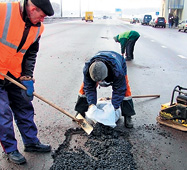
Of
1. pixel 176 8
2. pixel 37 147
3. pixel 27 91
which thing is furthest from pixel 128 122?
pixel 176 8

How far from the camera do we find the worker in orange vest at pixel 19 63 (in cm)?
248

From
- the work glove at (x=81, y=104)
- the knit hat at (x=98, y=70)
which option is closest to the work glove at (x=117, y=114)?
the work glove at (x=81, y=104)

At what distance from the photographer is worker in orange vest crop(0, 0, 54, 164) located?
248cm

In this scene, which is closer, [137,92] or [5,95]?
[5,95]

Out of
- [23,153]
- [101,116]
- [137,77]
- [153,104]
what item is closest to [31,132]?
[23,153]

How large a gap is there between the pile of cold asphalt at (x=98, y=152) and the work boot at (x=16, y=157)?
1.21 feet

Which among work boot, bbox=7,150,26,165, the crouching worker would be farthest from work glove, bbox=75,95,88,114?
work boot, bbox=7,150,26,165

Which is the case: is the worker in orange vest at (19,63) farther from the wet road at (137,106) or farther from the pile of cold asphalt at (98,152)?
the pile of cold asphalt at (98,152)

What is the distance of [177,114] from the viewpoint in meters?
3.62

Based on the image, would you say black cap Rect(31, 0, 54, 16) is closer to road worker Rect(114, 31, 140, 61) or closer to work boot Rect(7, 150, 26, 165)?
work boot Rect(7, 150, 26, 165)

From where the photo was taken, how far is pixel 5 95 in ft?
9.03

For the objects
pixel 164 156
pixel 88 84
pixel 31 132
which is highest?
pixel 88 84

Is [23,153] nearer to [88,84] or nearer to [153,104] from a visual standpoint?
[88,84]

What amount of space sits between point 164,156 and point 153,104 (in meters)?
1.81
